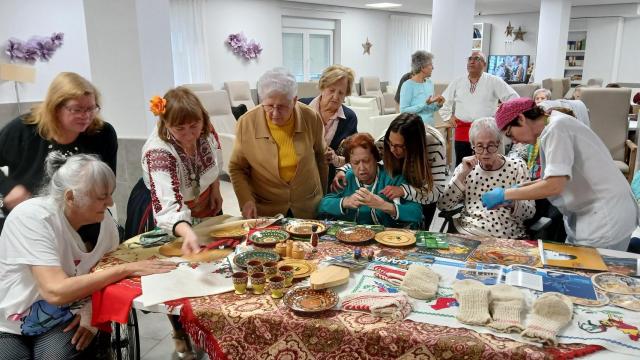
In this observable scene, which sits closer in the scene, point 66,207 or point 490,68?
point 66,207

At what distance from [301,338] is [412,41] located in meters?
12.0

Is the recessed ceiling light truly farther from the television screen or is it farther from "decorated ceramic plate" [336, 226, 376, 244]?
"decorated ceramic plate" [336, 226, 376, 244]

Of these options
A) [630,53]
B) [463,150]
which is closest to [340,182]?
[463,150]

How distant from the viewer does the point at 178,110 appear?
1.80 m

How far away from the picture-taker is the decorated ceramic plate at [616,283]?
1432 mm

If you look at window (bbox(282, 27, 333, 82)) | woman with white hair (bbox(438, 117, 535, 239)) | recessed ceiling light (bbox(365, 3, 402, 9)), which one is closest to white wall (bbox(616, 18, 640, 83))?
recessed ceiling light (bbox(365, 3, 402, 9))

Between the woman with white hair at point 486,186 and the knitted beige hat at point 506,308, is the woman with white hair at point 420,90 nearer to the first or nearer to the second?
the woman with white hair at point 486,186

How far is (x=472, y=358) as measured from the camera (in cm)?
116

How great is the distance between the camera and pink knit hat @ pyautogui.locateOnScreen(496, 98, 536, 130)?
191 cm

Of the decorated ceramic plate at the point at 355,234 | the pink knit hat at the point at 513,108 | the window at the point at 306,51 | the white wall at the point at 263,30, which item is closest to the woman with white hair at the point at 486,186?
the pink knit hat at the point at 513,108

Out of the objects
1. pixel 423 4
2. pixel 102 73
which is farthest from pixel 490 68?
pixel 102 73

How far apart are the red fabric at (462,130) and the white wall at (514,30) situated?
9984mm

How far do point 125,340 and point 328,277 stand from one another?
0.87 meters

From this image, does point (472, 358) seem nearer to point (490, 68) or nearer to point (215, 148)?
point (215, 148)
